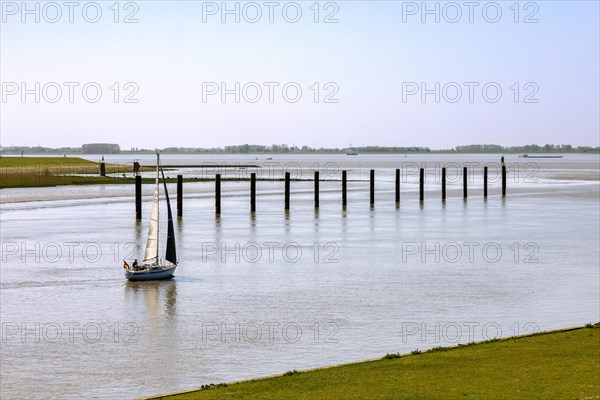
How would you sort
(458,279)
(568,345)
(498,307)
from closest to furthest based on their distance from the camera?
(568,345), (498,307), (458,279)

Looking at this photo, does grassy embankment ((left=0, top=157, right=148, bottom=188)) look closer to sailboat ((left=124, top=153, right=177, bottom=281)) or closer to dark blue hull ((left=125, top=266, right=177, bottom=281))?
sailboat ((left=124, top=153, right=177, bottom=281))

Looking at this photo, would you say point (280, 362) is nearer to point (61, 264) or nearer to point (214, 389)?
point (214, 389)

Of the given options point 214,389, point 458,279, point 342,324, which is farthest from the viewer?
point 458,279

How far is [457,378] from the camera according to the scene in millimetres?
16125

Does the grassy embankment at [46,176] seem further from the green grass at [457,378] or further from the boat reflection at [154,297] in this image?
the green grass at [457,378]

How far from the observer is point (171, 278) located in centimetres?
3394

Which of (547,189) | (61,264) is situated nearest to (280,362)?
(61,264)

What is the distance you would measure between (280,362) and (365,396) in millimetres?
5024

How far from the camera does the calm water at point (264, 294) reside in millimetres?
19984

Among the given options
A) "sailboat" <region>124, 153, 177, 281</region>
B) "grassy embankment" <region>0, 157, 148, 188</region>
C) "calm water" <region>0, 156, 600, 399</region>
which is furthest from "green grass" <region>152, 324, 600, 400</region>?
"grassy embankment" <region>0, 157, 148, 188</region>

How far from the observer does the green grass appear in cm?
1498

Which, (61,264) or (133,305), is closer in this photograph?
(133,305)

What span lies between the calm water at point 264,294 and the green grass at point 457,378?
86.3 inches

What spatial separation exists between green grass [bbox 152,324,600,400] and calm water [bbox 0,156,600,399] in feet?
7.19
